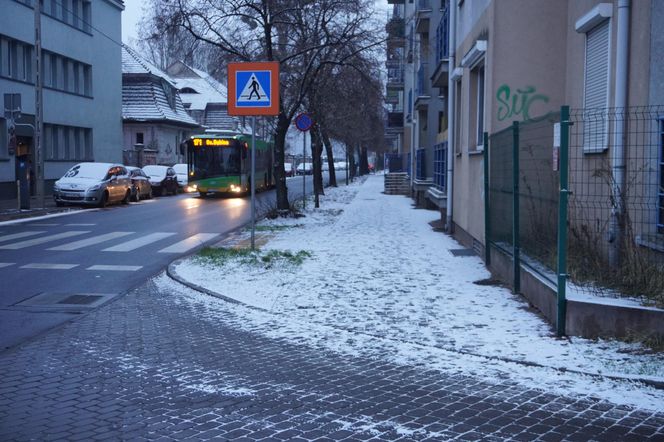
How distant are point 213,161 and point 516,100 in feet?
75.1

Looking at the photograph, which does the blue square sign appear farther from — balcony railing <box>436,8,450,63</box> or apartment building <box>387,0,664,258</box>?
balcony railing <box>436,8,450,63</box>

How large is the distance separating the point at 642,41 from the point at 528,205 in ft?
7.30

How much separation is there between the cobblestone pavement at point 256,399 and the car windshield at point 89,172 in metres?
21.1

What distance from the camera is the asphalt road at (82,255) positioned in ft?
29.0

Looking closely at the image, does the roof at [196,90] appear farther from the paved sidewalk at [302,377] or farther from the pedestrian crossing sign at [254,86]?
the paved sidewalk at [302,377]

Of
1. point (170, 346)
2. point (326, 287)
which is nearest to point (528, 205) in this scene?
point (326, 287)

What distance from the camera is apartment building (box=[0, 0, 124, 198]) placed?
31188 mm

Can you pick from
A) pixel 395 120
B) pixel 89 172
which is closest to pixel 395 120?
pixel 395 120

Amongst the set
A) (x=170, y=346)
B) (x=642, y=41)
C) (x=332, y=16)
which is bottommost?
(x=170, y=346)

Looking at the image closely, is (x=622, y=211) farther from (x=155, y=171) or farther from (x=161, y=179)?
(x=155, y=171)

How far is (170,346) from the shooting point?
7.15 m

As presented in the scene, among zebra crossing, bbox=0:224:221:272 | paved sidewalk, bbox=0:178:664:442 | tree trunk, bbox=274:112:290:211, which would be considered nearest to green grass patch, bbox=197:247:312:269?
zebra crossing, bbox=0:224:221:272

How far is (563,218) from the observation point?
7184 millimetres

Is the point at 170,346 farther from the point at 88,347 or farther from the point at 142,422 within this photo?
the point at 142,422
